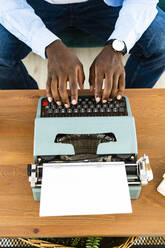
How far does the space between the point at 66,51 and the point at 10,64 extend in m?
0.57

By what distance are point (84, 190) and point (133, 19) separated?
834 millimetres

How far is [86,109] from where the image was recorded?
1021mm

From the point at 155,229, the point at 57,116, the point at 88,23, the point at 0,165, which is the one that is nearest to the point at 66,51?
the point at 57,116

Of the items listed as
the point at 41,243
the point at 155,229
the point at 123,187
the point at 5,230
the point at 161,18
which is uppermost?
the point at 161,18

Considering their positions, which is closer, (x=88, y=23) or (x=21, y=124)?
(x=21, y=124)

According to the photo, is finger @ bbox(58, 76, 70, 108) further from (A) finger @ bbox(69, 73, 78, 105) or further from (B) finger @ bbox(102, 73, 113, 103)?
(B) finger @ bbox(102, 73, 113, 103)

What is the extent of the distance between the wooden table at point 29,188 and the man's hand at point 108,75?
0.68ft

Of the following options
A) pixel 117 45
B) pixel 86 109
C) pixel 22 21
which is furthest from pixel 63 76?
pixel 22 21

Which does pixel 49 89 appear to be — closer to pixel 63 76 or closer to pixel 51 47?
pixel 63 76

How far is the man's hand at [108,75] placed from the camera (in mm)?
990

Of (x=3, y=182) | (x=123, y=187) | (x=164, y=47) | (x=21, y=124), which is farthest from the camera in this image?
(x=164, y=47)

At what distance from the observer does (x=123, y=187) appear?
0.81m

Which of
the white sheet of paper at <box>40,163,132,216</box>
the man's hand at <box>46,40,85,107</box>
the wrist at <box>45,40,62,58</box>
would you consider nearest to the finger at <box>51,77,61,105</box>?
the man's hand at <box>46,40,85,107</box>

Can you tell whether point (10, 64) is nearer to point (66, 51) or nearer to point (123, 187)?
point (66, 51)
